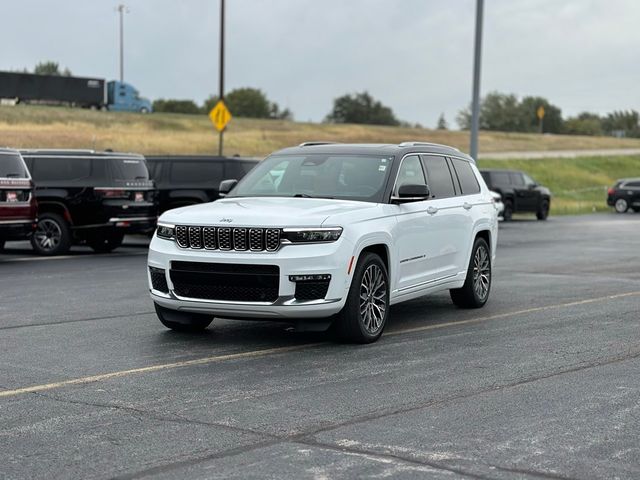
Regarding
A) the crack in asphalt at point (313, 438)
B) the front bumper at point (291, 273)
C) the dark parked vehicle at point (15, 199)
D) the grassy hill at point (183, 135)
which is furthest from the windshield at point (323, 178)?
the grassy hill at point (183, 135)

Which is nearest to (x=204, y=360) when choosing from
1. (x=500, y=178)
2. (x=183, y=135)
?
(x=500, y=178)

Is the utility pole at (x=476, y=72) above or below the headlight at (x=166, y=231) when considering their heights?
above

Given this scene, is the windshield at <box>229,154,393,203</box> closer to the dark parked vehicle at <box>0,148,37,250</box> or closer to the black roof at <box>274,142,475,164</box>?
the black roof at <box>274,142,475,164</box>

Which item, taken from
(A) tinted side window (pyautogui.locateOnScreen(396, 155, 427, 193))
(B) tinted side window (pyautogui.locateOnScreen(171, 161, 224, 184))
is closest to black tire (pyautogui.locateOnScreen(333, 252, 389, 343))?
(A) tinted side window (pyautogui.locateOnScreen(396, 155, 427, 193))

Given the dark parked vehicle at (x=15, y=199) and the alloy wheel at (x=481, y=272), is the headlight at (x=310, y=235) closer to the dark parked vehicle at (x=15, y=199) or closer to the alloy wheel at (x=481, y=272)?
the alloy wheel at (x=481, y=272)

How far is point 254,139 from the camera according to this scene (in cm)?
7106

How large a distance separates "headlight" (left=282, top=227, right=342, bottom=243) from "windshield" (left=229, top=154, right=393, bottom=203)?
1.04 meters

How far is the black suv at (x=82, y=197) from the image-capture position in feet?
66.2

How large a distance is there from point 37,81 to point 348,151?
64924mm

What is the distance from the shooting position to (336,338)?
9.43m

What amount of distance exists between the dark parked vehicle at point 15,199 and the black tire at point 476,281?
869cm

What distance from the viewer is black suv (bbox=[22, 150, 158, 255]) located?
20.2 m

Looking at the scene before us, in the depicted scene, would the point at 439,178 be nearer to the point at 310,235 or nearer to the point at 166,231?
the point at 310,235

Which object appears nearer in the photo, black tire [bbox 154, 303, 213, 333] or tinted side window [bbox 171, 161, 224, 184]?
black tire [bbox 154, 303, 213, 333]
